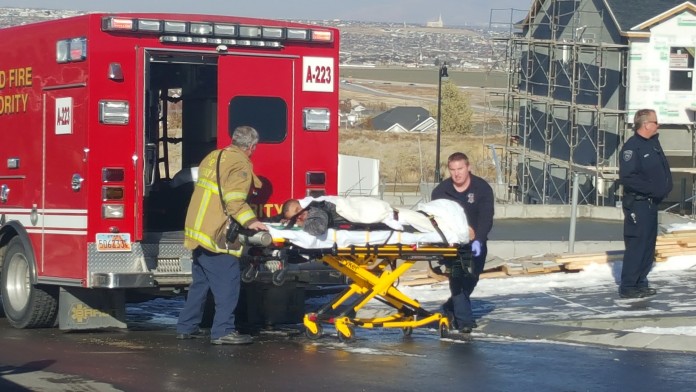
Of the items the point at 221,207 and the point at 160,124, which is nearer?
the point at 221,207

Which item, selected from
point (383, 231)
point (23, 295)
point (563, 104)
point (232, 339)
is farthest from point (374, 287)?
point (563, 104)

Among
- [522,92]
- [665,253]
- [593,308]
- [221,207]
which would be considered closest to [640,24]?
[522,92]

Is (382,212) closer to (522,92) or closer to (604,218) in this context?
(604,218)

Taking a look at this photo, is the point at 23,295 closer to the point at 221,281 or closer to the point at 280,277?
the point at 221,281

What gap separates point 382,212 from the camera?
10.2 metres

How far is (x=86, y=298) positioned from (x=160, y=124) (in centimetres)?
329

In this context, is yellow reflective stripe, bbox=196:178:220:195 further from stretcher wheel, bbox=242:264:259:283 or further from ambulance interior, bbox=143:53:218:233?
ambulance interior, bbox=143:53:218:233

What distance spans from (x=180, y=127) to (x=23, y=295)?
3.18 meters

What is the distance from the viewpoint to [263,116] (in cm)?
1202

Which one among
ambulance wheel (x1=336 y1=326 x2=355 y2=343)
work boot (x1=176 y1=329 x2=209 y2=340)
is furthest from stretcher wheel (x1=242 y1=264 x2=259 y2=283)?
ambulance wheel (x1=336 y1=326 x2=355 y2=343)

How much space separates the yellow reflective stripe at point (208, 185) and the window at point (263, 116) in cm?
145

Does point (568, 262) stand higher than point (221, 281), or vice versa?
point (221, 281)

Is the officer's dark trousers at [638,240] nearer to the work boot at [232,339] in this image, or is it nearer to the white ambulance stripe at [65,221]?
the work boot at [232,339]

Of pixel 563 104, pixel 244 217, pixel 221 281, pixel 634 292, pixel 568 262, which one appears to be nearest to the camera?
pixel 244 217
